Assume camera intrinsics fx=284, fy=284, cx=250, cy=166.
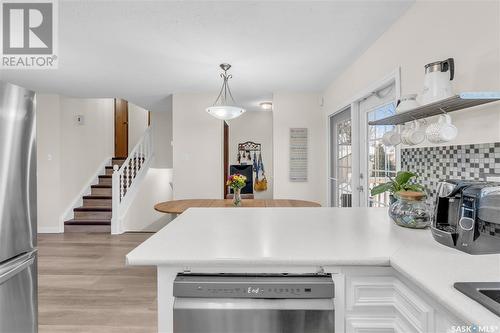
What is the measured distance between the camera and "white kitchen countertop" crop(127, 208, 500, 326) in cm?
86

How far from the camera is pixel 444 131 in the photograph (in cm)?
141

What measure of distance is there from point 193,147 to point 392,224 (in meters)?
3.52

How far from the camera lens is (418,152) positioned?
6.36 feet

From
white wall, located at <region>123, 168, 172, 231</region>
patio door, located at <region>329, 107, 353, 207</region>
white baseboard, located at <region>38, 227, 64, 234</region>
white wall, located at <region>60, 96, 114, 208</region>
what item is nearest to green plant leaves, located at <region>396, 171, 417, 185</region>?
patio door, located at <region>329, 107, 353, 207</region>

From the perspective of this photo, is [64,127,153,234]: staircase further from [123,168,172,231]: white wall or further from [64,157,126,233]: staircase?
[123,168,172,231]: white wall

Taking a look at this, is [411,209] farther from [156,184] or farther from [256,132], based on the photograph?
[256,132]

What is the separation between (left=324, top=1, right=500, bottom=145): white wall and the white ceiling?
0.65ft

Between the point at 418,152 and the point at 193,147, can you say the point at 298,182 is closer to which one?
the point at 193,147

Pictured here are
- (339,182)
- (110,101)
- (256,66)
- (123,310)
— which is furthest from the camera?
(110,101)

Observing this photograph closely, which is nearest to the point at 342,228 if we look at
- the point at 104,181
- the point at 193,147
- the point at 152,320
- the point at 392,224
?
the point at 392,224

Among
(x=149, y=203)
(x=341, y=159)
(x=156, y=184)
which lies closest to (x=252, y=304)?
(x=341, y=159)

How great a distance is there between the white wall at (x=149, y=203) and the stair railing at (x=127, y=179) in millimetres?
119

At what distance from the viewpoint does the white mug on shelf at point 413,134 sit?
167 centimetres

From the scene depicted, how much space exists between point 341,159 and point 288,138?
95 cm
